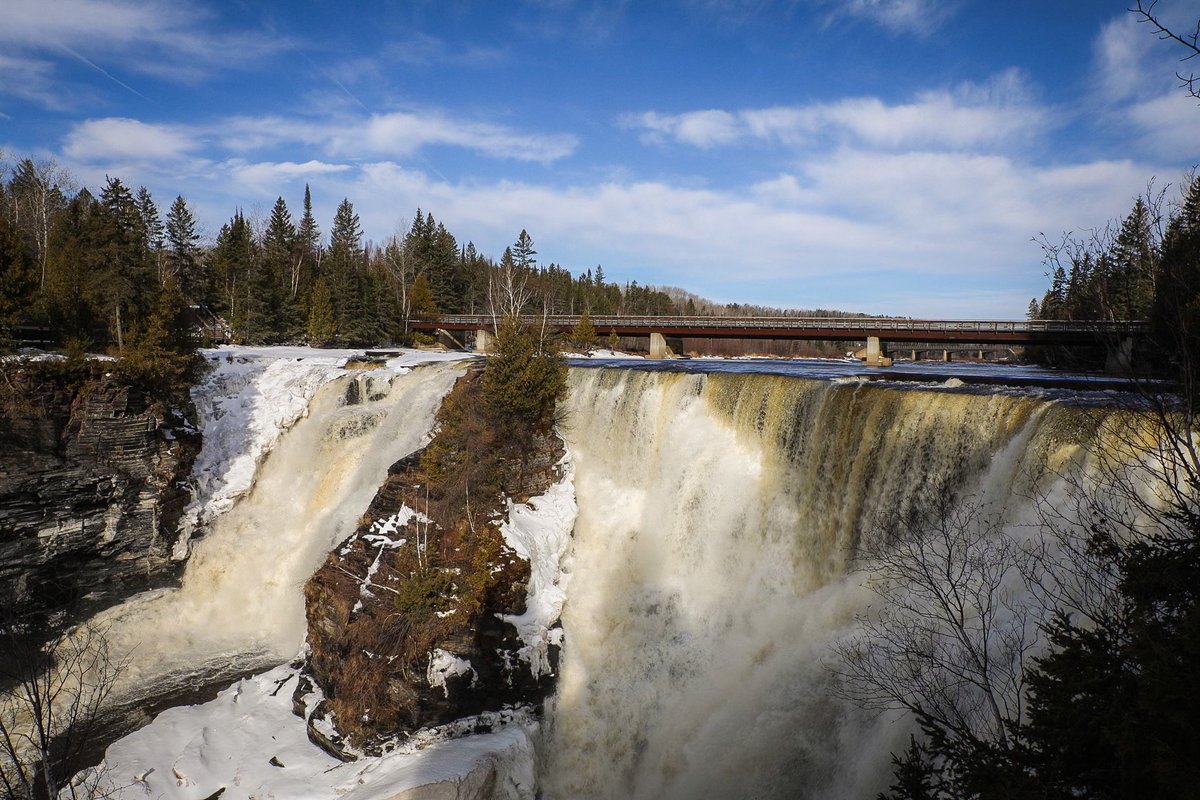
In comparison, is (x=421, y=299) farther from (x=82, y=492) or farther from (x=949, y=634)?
(x=949, y=634)

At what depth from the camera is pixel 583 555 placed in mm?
20406

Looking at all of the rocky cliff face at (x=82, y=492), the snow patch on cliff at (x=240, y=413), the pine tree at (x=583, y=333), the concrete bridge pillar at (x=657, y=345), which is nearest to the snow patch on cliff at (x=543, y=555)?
the snow patch on cliff at (x=240, y=413)

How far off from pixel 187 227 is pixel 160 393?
42.2m

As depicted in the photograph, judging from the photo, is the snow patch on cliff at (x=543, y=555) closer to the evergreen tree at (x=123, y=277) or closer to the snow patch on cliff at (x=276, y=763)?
the snow patch on cliff at (x=276, y=763)

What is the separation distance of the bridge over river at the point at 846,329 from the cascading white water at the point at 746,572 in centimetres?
1150

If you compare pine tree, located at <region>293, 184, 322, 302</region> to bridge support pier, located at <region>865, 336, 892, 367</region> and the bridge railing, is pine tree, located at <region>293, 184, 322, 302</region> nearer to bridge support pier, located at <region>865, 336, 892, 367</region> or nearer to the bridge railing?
the bridge railing

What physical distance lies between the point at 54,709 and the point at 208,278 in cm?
4783

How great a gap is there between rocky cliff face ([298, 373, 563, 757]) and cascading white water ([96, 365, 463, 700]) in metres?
3.23

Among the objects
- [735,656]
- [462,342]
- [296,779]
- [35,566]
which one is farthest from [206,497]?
[462,342]

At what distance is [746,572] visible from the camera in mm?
17109

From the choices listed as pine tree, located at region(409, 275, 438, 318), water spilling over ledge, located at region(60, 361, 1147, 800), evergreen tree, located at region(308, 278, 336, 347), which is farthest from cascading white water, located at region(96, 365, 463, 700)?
pine tree, located at region(409, 275, 438, 318)

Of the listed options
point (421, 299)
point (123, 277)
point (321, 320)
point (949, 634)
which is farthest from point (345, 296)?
point (949, 634)

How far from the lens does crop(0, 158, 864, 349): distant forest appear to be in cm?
2814

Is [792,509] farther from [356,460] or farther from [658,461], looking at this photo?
[356,460]
